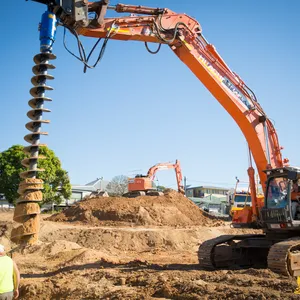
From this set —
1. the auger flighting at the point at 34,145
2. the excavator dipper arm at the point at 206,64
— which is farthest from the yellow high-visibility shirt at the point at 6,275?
the excavator dipper arm at the point at 206,64

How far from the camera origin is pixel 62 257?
12477 mm

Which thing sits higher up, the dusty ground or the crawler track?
Answer: the crawler track

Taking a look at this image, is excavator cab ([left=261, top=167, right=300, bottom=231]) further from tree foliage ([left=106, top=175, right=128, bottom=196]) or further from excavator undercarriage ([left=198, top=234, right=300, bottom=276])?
tree foliage ([left=106, top=175, right=128, bottom=196])

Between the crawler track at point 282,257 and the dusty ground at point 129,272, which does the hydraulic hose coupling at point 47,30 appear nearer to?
the dusty ground at point 129,272

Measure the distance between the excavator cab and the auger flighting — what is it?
5.46 meters

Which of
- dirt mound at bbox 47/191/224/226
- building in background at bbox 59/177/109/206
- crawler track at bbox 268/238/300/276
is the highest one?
building in background at bbox 59/177/109/206

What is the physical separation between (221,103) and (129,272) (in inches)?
216

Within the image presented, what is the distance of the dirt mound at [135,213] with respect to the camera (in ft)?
78.4

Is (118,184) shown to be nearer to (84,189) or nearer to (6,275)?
(84,189)

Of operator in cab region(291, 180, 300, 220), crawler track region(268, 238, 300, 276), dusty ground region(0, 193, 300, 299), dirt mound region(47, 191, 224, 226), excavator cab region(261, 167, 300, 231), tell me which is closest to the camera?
dusty ground region(0, 193, 300, 299)

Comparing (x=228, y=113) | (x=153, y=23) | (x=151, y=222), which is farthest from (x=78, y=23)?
(x=151, y=222)

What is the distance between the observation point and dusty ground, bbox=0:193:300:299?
7.41m

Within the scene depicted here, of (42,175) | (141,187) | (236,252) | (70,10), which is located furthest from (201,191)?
(70,10)

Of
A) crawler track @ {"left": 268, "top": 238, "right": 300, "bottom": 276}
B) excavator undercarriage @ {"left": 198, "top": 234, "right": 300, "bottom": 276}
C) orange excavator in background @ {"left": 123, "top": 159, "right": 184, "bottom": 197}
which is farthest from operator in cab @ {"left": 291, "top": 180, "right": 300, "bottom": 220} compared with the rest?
orange excavator in background @ {"left": 123, "top": 159, "right": 184, "bottom": 197}
